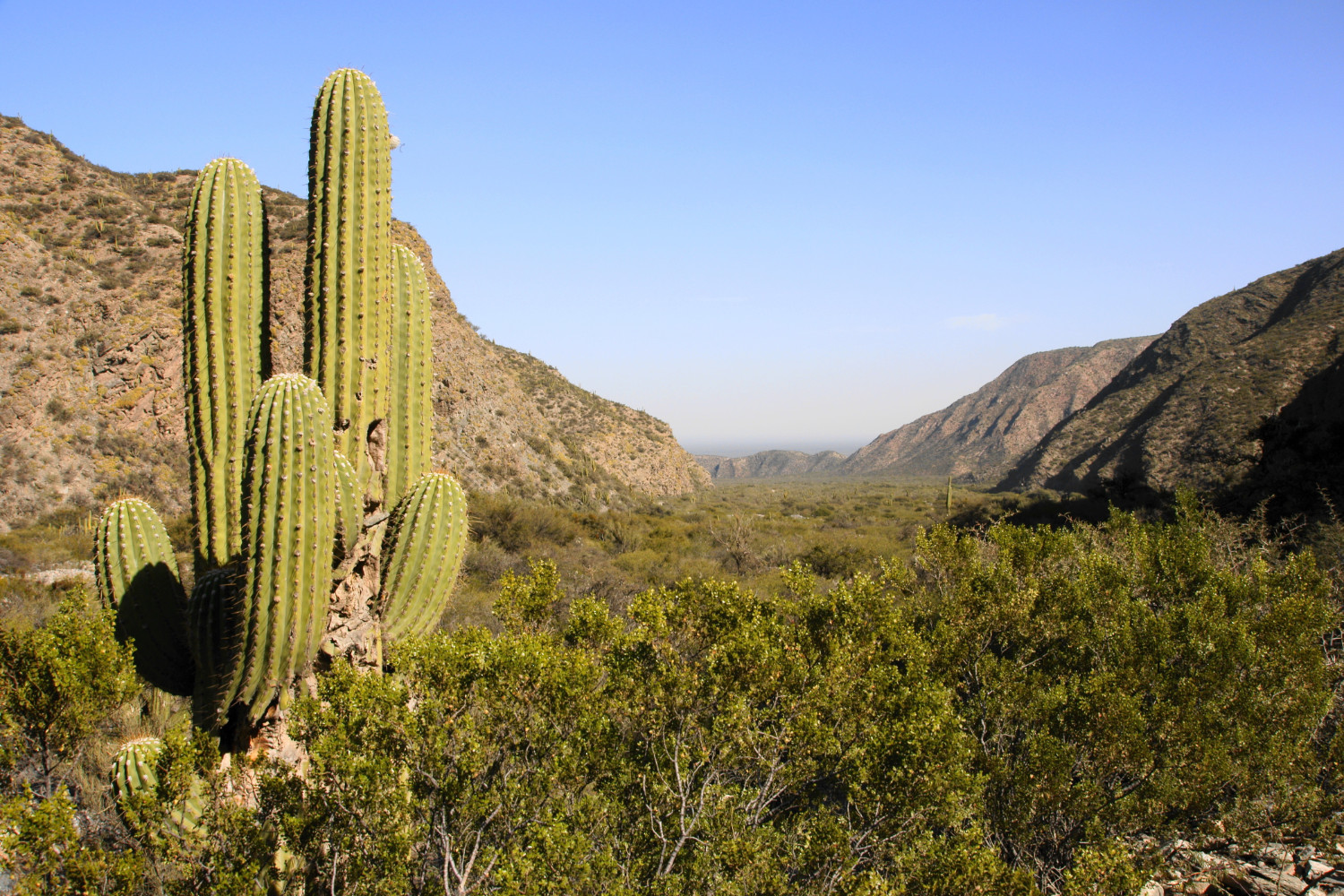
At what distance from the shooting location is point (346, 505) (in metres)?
4.54

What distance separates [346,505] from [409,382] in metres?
1.32

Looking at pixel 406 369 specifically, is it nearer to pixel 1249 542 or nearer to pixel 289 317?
pixel 1249 542

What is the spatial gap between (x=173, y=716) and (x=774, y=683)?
6628mm

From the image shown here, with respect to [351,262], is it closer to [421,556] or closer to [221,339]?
[221,339]

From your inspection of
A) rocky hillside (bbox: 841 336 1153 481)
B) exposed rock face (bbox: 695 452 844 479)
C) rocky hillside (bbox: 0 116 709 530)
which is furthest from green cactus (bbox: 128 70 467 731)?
exposed rock face (bbox: 695 452 844 479)

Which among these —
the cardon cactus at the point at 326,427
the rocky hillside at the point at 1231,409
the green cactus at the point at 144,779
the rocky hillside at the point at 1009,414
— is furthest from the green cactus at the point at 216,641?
the rocky hillside at the point at 1009,414

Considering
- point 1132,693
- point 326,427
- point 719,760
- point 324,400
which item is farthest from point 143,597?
point 1132,693

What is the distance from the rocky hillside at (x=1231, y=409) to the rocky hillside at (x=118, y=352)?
848 inches

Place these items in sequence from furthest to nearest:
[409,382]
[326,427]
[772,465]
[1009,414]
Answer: [772,465] → [1009,414] → [409,382] → [326,427]

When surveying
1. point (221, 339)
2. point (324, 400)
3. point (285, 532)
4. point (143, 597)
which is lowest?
point (143, 597)

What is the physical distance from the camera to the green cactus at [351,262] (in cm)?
494

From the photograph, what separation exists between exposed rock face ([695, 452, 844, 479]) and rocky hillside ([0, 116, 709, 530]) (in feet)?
351

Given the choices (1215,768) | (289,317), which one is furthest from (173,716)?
(289,317)

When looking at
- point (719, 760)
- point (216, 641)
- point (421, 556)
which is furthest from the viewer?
point (421, 556)
